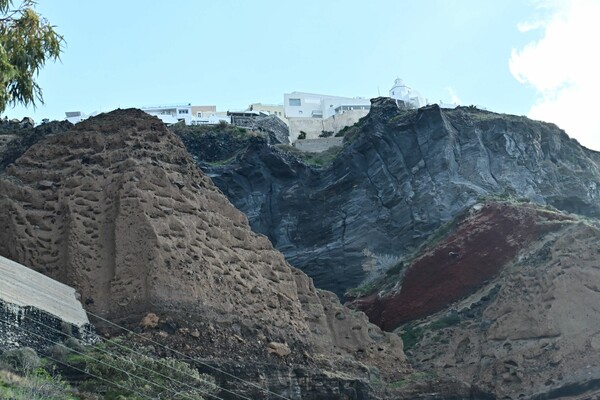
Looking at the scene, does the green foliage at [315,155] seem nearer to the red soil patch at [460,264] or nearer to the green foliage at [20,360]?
the red soil patch at [460,264]

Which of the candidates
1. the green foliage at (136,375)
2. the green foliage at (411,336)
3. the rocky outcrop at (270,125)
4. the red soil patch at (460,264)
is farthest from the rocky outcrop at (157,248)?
the rocky outcrop at (270,125)

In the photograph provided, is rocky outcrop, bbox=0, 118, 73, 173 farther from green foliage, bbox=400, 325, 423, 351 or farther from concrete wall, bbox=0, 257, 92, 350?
concrete wall, bbox=0, 257, 92, 350

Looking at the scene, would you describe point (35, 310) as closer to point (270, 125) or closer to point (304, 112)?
point (270, 125)

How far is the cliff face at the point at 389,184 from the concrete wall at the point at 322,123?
28.8m

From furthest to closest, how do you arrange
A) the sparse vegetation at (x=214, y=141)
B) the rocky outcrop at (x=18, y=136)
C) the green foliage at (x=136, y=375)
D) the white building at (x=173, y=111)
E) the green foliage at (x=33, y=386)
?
the white building at (x=173, y=111) < the sparse vegetation at (x=214, y=141) < the rocky outcrop at (x=18, y=136) < the green foliage at (x=136, y=375) < the green foliage at (x=33, y=386)

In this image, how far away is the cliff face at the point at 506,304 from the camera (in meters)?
39.4

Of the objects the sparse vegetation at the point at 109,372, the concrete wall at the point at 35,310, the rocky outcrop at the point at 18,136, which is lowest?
the sparse vegetation at the point at 109,372

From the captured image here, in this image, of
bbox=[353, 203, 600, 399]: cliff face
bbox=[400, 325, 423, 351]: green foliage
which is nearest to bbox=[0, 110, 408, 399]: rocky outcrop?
bbox=[353, 203, 600, 399]: cliff face

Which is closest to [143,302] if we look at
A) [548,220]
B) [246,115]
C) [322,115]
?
[548,220]

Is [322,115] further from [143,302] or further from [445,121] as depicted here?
[143,302]

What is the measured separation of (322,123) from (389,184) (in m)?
37.8

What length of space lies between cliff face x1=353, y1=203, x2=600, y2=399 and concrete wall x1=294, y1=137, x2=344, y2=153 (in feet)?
92.7

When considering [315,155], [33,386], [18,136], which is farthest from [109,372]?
[315,155]

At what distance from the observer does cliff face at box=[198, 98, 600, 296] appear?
61656mm
